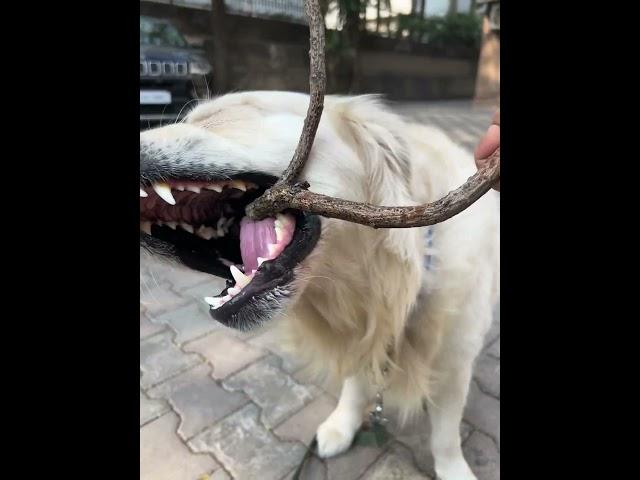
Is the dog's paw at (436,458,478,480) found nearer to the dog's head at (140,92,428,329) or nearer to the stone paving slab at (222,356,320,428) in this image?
the stone paving slab at (222,356,320,428)

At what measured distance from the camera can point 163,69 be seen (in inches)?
112

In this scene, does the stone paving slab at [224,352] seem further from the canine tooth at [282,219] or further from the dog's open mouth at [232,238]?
the canine tooth at [282,219]

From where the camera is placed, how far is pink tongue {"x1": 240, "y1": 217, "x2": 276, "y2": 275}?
1.26 meters

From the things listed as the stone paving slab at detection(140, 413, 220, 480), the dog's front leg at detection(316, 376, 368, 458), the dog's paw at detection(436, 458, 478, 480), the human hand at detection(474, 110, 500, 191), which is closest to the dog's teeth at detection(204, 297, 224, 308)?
the human hand at detection(474, 110, 500, 191)

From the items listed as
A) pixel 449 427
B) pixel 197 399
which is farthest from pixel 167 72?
pixel 449 427

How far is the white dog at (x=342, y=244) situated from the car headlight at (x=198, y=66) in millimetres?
1012

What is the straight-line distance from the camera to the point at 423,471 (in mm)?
2039

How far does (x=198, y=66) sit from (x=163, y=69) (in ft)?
1.73

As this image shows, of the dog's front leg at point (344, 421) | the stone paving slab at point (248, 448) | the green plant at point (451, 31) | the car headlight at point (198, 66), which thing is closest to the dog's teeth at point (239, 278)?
the dog's front leg at point (344, 421)

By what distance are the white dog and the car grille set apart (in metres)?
1.38
